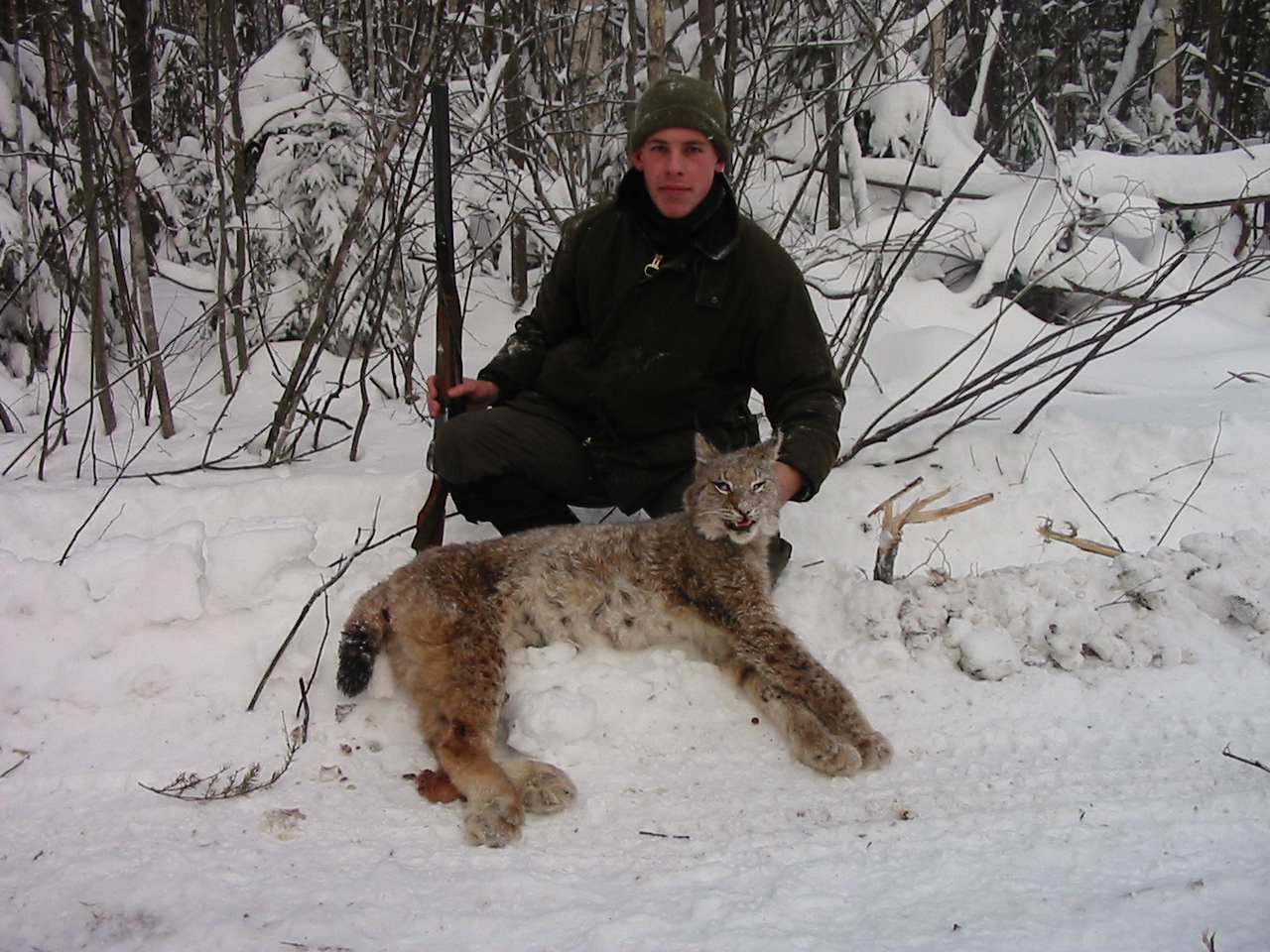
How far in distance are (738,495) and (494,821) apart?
5.10 ft

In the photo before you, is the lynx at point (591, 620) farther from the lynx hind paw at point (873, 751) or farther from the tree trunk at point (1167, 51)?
the tree trunk at point (1167, 51)

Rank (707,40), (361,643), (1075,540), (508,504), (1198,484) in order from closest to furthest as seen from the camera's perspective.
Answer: (361,643)
(1075,540)
(508,504)
(1198,484)
(707,40)

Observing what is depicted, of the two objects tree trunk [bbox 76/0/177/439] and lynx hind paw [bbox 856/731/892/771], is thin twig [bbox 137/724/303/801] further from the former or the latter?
tree trunk [bbox 76/0/177/439]

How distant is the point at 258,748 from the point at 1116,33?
58.4 feet

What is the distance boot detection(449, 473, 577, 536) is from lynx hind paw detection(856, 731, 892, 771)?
5.85 ft

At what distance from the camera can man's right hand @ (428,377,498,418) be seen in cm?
398

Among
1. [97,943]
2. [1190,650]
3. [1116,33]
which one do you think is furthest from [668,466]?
[1116,33]

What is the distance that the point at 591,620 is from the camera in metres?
3.40

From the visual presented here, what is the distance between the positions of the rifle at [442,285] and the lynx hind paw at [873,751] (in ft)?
6.68

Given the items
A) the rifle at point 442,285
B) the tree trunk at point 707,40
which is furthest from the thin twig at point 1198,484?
the tree trunk at point 707,40

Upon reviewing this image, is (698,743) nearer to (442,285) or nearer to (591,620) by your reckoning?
(591,620)

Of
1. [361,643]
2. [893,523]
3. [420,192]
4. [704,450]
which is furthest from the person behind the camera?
[420,192]

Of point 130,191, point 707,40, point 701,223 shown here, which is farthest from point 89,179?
point 707,40

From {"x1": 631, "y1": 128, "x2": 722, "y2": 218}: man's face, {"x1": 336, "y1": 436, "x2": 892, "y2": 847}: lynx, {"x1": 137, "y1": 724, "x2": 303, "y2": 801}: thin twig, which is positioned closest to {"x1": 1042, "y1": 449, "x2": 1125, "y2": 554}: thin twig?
{"x1": 336, "y1": 436, "x2": 892, "y2": 847}: lynx
